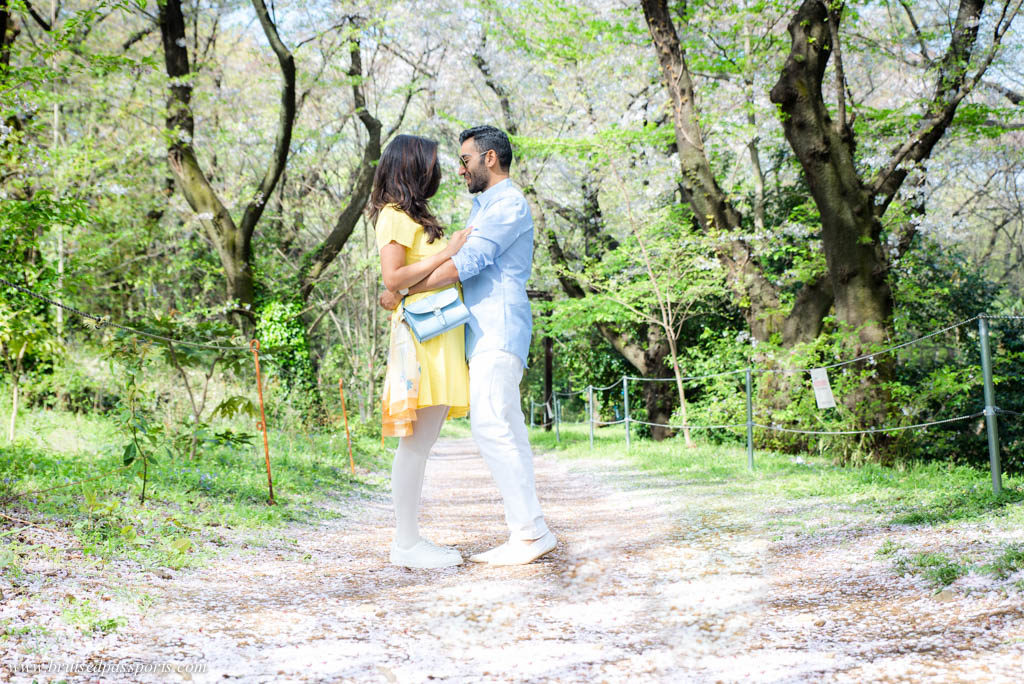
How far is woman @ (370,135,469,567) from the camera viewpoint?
10.6ft

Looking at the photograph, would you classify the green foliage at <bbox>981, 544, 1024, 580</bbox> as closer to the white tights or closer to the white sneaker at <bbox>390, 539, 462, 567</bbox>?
the white sneaker at <bbox>390, 539, 462, 567</bbox>

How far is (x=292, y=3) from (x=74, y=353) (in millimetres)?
7247

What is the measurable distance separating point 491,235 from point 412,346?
0.57 metres

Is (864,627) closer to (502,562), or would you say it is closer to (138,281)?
(502,562)

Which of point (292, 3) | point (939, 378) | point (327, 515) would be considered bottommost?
point (327, 515)

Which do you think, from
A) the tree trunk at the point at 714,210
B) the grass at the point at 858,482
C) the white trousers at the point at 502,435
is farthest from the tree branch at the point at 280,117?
the white trousers at the point at 502,435

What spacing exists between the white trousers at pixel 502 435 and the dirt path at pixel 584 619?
0.24 metres

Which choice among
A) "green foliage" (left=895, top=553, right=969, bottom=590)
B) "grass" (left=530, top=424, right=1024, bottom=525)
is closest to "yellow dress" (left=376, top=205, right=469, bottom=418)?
"green foliage" (left=895, top=553, right=969, bottom=590)

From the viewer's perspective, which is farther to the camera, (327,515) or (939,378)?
(939,378)

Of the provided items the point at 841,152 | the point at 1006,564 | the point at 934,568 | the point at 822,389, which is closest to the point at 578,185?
the point at 841,152

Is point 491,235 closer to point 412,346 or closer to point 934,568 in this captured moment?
point 412,346

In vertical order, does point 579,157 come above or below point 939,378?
above

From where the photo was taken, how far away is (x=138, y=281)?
14578 millimetres

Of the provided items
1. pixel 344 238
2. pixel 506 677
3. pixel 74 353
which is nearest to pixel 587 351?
pixel 344 238
